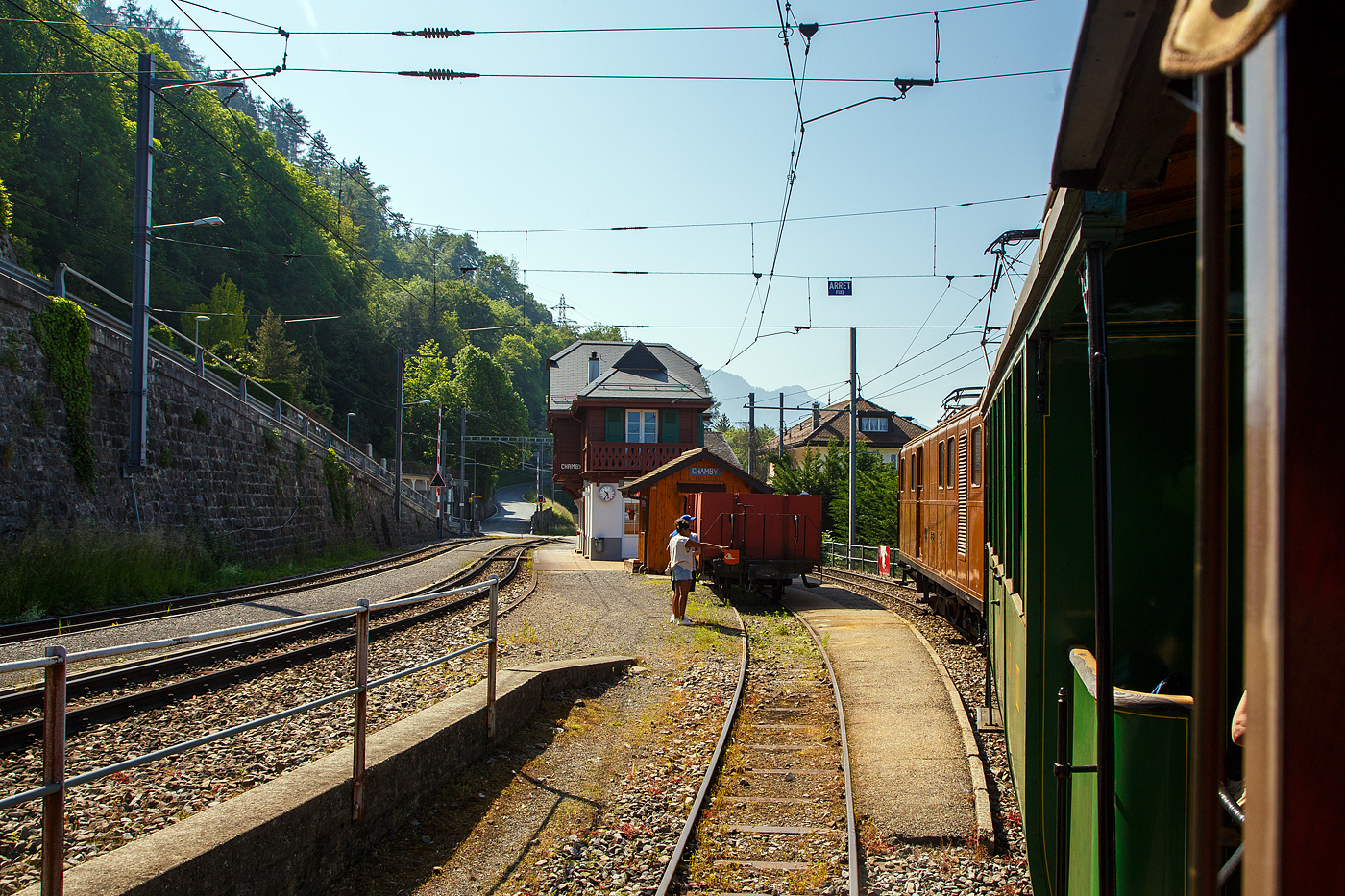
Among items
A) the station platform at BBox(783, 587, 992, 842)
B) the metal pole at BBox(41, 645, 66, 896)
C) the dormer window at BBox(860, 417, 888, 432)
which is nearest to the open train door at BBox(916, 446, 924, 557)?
the station platform at BBox(783, 587, 992, 842)

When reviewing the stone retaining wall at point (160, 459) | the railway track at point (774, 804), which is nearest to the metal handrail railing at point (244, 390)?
the stone retaining wall at point (160, 459)

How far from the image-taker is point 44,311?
17.0 meters

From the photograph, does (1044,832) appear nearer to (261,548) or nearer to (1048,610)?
(1048,610)

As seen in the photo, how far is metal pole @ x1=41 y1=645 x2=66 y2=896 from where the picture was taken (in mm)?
3359

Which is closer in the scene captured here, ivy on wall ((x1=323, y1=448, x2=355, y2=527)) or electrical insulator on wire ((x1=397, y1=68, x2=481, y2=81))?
electrical insulator on wire ((x1=397, y1=68, x2=481, y2=81))

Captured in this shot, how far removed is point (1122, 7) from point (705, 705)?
348 inches

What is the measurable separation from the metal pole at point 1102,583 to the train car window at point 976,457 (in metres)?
7.73

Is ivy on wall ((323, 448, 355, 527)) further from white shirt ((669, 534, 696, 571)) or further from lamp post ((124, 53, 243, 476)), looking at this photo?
white shirt ((669, 534, 696, 571))

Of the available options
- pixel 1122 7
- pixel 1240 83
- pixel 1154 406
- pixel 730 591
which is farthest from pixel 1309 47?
pixel 730 591

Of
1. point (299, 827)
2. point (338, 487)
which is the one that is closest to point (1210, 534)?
point (299, 827)

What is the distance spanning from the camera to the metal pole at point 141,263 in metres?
17.0

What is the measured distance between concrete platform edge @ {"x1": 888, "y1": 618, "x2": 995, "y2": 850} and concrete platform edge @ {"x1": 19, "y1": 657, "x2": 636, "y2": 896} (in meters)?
3.63

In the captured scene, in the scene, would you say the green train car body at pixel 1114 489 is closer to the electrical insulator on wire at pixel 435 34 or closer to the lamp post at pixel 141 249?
the electrical insulator on wire at pixel 435 34

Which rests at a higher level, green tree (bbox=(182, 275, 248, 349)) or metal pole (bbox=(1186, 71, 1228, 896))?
green tree (bbox=(182, 275, 248, 349))
